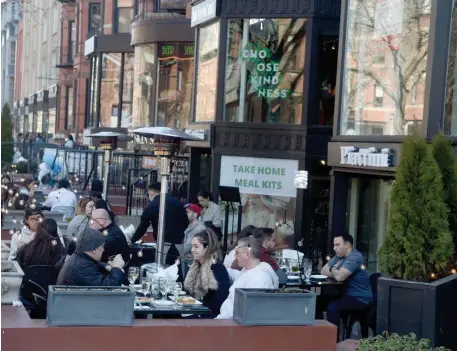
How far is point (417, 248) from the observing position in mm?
8789

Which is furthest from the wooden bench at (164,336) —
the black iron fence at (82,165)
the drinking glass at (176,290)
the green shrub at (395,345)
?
the black iron fence at (82,165)

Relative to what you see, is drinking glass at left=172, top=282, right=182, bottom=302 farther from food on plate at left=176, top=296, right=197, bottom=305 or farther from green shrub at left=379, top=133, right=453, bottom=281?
green shrub at left=379, top=133, right=453, bottom=281

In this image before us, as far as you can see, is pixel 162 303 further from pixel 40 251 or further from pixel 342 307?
pixel 342 307

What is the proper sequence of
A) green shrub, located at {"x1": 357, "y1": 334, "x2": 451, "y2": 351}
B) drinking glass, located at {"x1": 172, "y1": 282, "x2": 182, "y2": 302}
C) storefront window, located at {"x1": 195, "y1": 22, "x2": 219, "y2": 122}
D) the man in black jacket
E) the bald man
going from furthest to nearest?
storefront window, located at {"x1": 195, "y1": 22, "x2": 219, "y2": 122}, the man in black jacket, the bald man, drinking glass, located at {"x1": 172, "y1": 282, "x2": 182, "y2": 302}, green shrub, located at {"x1": 357, "y1": 334, "x2": 451, "y2": 351}

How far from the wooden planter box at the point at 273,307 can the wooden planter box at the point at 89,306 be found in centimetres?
92

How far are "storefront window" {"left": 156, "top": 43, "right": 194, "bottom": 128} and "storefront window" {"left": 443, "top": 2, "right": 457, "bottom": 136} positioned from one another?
12.8m

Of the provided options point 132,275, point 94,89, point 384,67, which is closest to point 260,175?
point 384,67

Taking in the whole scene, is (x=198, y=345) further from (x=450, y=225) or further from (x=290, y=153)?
(x=290, y=153)

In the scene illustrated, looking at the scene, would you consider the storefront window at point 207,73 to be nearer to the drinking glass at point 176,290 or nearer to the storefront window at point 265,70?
the storefront window at point 265,70

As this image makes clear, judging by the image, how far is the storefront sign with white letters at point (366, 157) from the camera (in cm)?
1227

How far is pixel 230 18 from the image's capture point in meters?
18.3

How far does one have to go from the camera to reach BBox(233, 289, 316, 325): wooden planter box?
797 cm

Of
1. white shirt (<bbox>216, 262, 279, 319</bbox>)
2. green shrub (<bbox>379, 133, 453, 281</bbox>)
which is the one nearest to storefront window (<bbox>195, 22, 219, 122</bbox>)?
white shirt (<bbox>216, 262, 279, 319</bbox>)

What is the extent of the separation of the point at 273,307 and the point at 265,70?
10590 millimetres
